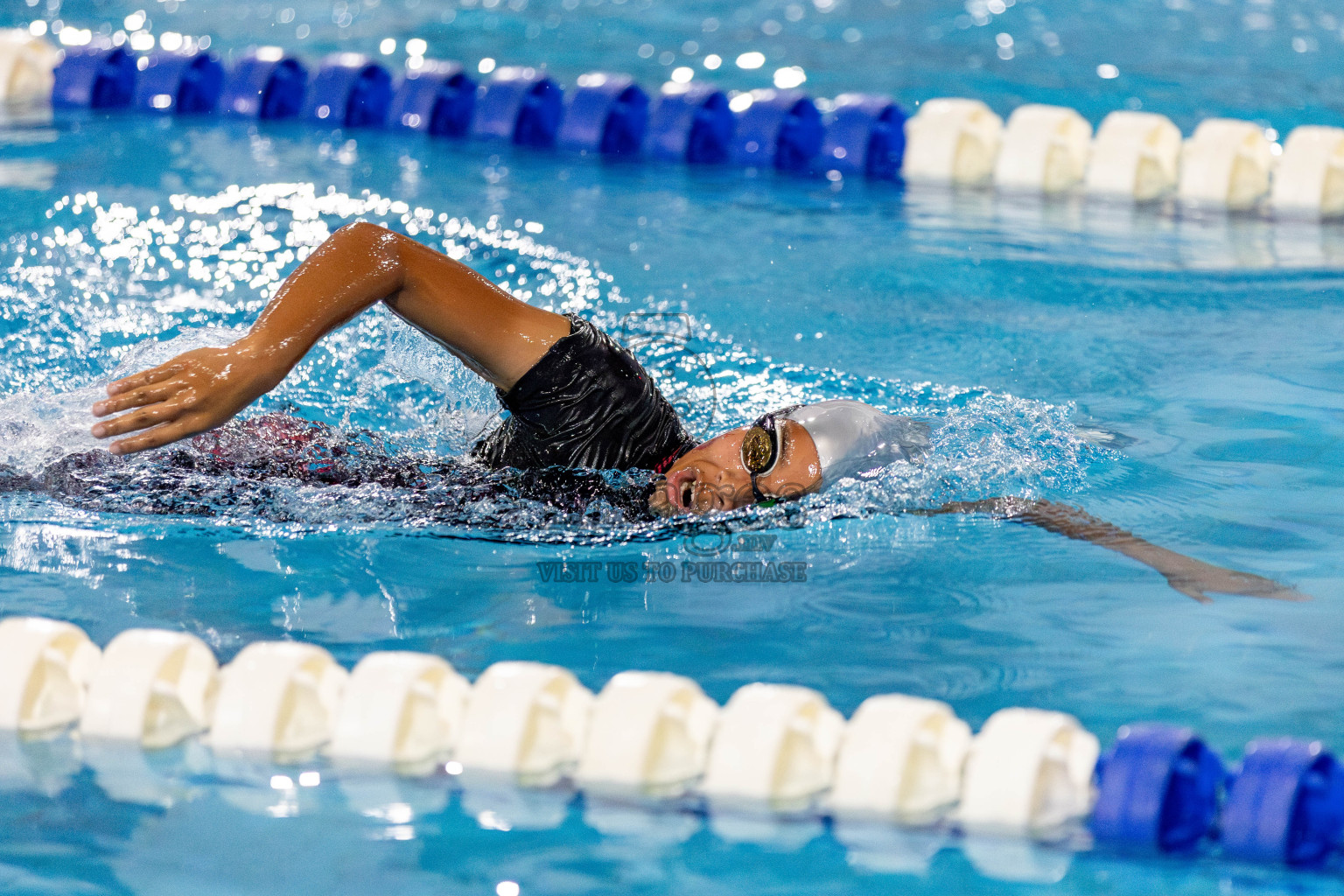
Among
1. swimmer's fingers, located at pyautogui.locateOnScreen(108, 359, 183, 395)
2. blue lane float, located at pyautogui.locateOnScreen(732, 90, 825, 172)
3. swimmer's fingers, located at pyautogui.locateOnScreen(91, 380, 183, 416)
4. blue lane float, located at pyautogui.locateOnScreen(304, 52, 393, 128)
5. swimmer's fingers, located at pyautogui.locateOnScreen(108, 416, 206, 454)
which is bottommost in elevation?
swimmer's fingers, located at pyautogui.locateOnScreen(108, 416, 206, 454)

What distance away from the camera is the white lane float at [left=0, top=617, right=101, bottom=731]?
2223mm

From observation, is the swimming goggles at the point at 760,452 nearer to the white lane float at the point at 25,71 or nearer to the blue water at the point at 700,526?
the blue water at the point at 700,526

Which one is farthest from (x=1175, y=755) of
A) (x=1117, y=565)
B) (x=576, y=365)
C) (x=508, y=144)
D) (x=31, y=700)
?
(x=508, y=144)

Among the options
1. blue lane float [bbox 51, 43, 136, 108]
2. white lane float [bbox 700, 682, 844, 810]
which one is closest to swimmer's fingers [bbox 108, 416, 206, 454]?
white lane float [bbox 700, 682, 844, 810]

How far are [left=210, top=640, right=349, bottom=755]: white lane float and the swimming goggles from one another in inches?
38.1

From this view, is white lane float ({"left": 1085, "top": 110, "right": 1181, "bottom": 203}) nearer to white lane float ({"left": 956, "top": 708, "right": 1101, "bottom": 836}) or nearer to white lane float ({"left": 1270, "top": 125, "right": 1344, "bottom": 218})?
white lane float ({"left": 1270, "top": 125, "right": 1344, "bottom": 218})

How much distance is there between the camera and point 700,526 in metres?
2.90

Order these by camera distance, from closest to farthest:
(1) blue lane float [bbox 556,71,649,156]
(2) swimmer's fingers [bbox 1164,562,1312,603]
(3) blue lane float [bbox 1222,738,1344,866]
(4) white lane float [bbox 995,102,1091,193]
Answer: (3) blue lane float [bbox 1222,738,1344,866]
(2) swimmer's fingers [bbox 1164,562,1312,603]
(4) white lane float [bbox 995,102,1091,193]
(1) blue lane float [bbox 556,71,649,156]

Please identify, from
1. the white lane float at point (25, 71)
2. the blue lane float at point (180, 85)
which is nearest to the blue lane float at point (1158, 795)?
the blue lane float at point (180, 85)

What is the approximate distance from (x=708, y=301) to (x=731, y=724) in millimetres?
2364

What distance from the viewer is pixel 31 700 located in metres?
2.23

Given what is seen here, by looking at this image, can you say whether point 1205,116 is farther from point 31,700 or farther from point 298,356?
point 31,700

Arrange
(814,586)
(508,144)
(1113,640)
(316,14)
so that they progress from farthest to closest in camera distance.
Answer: (316,14)
(508,144)
(814,586)
(1113,640)

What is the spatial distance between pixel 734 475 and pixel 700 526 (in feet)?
0.48
